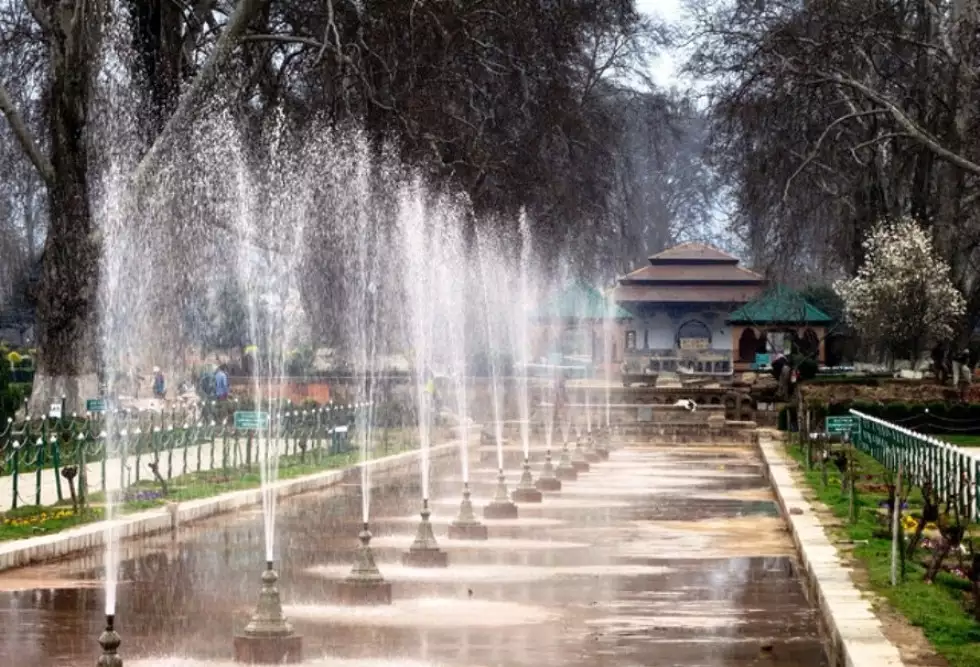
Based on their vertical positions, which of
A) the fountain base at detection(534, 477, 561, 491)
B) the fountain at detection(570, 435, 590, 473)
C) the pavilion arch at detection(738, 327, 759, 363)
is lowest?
the fountain base at detection(534, 477, 561, 491)

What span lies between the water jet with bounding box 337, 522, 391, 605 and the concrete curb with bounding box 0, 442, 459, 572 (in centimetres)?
339

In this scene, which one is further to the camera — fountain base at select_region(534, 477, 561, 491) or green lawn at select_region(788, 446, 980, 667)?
fountain base at select_region(534, 477, 561, 491)

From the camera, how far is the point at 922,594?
1379 centimetres

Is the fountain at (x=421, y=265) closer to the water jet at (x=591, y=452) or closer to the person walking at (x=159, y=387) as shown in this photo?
the water jet at (x=591, y=452)

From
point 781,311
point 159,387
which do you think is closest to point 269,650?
point 159,387

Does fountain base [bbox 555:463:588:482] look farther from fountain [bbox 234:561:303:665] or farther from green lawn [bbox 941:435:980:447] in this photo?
fountain [bbox 234:561:303:665]

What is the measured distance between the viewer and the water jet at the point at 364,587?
1479cm

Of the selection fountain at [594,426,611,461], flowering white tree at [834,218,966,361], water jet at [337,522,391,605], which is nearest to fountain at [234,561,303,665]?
water jet at [337,522,391,605]

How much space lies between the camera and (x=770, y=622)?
14062 mm

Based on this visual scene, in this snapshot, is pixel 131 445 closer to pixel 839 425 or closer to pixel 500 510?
pixel 500 510

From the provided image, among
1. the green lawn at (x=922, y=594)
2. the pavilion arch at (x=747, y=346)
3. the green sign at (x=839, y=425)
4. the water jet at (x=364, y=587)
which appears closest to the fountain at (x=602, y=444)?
the green sign at (x=839, y=425)

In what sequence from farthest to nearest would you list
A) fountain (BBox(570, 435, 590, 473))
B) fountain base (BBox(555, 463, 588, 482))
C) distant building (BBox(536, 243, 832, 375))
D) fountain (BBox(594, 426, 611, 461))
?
distant building (BBox(536, 243, 832, 375)) → fountain (BBox(594, 426, 611, 461)) → fountain (BBox(570, 435, 590, 473)) → fountain base (BBox(555, 463, 588, 482))

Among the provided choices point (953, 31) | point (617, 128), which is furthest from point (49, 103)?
point (617, 128)

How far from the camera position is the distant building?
239ft
